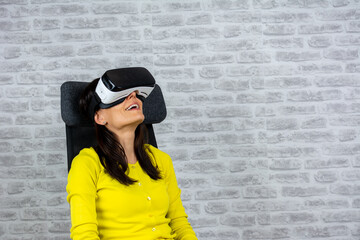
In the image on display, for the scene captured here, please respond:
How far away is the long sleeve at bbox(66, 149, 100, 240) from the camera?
134 centimetres

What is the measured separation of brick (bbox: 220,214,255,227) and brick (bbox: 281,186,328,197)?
11.0 inches

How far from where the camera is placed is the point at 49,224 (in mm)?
2477

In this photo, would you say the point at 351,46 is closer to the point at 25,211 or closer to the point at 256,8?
the point at 256,8

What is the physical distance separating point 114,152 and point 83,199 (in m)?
0.26

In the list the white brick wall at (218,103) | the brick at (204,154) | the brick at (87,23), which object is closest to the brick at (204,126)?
the white brick wall at (218,103)

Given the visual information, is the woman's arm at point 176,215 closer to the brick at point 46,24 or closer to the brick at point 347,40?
the brick at point 46,24

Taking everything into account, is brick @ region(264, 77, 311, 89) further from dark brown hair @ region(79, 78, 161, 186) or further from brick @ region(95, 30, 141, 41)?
dark brown hair @ region(79, 78, 161, 186)

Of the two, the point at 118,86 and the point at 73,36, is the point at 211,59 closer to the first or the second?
the point at 73,36

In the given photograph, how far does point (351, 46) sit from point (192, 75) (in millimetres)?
1041

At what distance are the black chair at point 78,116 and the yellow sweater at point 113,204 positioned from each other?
0.16 meters

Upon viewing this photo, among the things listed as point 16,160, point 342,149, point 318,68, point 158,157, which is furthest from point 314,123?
point 16,160

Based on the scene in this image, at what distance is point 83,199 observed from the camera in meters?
1.38

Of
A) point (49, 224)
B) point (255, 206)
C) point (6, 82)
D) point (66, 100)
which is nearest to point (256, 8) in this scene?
point (255, 206)

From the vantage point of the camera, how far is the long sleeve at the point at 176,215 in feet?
5.44
